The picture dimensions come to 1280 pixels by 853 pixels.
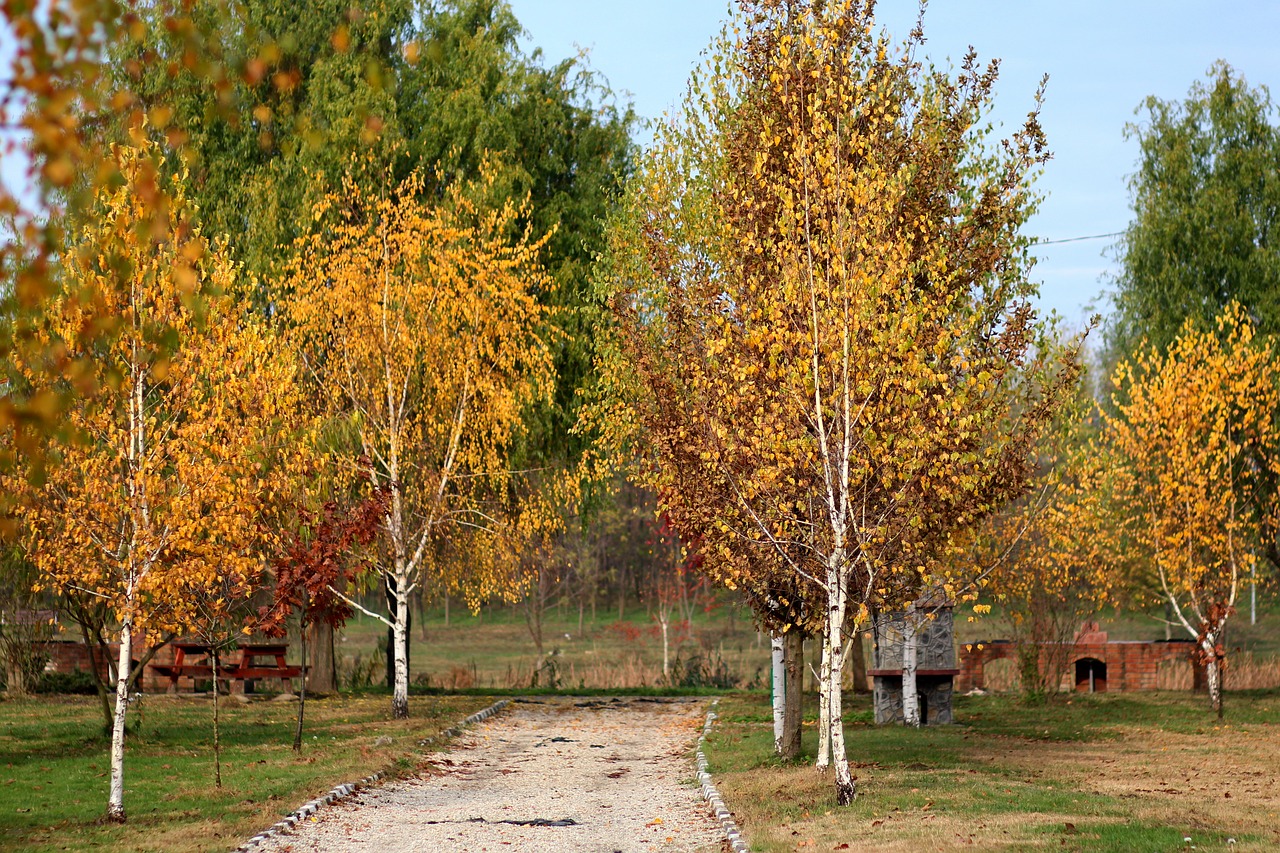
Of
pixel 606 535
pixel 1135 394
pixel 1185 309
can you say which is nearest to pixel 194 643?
pixel 1135 394

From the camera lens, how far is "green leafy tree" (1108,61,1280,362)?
27.3 metres

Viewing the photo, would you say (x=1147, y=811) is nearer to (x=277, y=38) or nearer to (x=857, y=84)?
(x=857, y=84)

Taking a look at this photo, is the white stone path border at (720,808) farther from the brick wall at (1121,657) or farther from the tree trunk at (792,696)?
the brick wall at (1121,657)

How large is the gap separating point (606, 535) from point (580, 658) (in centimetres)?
1148

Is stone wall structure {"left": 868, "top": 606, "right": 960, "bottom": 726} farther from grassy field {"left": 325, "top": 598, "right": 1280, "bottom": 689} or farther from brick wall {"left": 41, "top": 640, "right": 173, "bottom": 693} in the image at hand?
brick wall {"left": 41, "top": 640, "right": 173, "bottom": 693}

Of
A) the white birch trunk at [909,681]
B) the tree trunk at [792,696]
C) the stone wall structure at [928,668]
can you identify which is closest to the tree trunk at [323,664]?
the stone wall structure at [928,668]

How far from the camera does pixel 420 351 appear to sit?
2216 centimetres

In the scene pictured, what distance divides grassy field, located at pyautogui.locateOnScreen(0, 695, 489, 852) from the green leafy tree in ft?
54.4

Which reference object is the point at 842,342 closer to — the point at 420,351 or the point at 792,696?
the point at 792,696

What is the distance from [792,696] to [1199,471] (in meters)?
10.4

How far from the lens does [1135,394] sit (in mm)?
22984

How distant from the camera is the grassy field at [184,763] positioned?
1148cm

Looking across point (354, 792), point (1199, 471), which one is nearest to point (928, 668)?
point (1199, 471)

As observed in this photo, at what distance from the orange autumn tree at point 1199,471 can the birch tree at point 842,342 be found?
793cm
